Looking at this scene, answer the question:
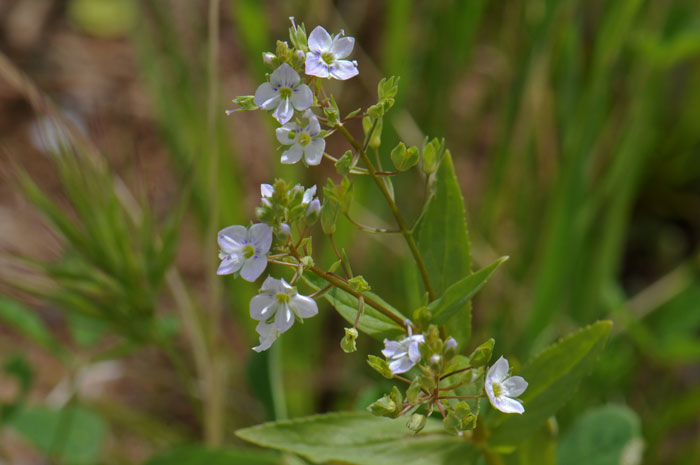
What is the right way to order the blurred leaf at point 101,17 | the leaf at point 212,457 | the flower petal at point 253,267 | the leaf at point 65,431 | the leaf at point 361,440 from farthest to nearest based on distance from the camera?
the blurred leaf at point 101,17
the leaf at point 65,431
the leaf at point 212,457
the leaf at point 361,440
the flower petal at point 253,267

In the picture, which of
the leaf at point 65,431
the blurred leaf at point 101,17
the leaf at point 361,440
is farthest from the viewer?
the blurred leaf at point 101,17

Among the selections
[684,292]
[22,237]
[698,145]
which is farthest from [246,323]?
[698,145]

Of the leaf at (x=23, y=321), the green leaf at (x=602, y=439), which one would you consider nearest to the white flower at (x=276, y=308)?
the green leaf at (x=602, y=439)

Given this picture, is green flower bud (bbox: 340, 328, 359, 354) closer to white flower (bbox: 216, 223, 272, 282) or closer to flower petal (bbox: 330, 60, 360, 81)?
white flower (bbox: 216, 223, 272, 282)

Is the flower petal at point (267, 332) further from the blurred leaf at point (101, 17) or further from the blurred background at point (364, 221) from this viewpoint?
the blurred leaf at point (101, 17)

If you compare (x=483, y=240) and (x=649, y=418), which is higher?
(x=483, y=240)

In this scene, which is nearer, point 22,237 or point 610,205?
point 610,205

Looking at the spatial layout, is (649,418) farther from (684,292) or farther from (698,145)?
(698,145)

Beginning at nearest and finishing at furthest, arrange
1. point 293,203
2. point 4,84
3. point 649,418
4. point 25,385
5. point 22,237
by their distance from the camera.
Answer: point 293,203 → point 25,385 → point 649,418 → point 22,237 → point 4,84

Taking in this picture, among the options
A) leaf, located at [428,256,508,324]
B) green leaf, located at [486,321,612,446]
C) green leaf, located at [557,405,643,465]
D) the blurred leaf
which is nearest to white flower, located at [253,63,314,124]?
leaf, located at [428,256,508,324]
